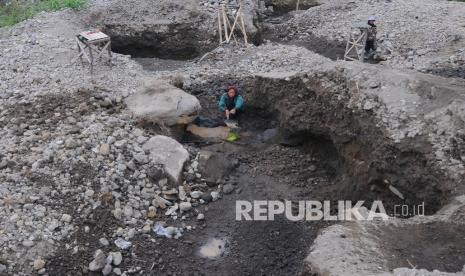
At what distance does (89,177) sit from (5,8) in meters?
12.6

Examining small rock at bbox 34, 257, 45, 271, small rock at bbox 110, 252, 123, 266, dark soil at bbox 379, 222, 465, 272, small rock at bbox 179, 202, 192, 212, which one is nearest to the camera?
dark soil at bbox 379, 222, 465, 272

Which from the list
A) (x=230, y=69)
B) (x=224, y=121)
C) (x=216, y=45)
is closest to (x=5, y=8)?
(x=216, y=45)

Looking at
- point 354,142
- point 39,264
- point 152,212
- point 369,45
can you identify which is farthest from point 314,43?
point 39,264

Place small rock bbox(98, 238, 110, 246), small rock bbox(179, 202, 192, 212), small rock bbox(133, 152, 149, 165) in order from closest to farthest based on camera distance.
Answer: small rock bbox(98, 238, 110, 246) → small rock bbox(179, 202, 192, 212) → small rock bbox(133, 152, 149, 165)

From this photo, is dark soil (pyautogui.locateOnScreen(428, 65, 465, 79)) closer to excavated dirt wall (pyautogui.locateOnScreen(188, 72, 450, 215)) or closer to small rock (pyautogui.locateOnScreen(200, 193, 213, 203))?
excavated dirt wall (pyautogui.locateOnScreen(188, 72, 450, 215))

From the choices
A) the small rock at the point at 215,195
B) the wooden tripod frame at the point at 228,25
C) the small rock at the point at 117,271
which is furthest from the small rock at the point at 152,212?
the wooden tripod frame at the point at 228,25

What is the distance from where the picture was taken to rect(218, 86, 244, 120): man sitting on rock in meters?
12.4

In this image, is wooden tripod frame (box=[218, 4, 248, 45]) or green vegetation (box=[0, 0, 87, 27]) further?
green vegetation (box=[0, 0, 87, 27])

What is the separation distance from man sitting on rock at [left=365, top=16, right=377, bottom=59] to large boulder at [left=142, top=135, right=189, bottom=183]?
7652mm

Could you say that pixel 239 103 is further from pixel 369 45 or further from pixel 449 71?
pixel 449 71

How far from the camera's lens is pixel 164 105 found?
11695 millimetres

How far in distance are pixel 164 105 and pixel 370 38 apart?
7.30 meters

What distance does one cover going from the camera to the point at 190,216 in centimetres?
973

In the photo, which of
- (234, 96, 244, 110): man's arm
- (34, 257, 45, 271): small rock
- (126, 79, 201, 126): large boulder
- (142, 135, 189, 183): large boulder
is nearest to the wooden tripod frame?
(234, 96, 244, 110): man's arm
